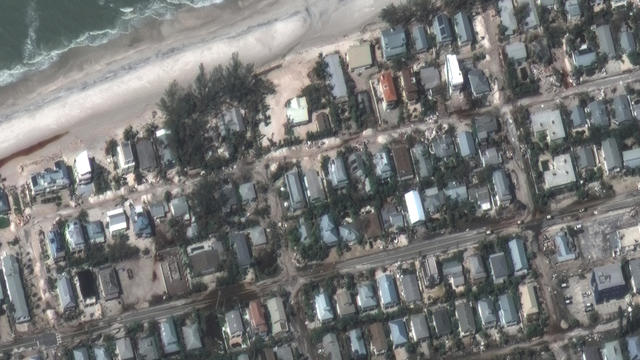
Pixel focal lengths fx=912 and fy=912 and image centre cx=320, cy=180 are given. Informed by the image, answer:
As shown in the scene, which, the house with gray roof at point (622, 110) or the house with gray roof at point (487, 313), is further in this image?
the house with gray roof at point (622, 110)

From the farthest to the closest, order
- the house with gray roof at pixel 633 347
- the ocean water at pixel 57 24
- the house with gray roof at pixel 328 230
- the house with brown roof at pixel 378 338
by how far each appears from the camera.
A: the ocean water at pixel 57 24 → the house with gray roof at pixel 328 230 → the house with brown roof at pixel 378 338 → the house with gray roof at pixel 633 347

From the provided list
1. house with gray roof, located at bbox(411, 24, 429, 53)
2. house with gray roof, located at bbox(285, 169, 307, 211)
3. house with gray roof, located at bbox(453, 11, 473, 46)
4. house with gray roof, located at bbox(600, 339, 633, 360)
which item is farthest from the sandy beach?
house with gray roof, located at bbox(600, 339, 633, 360)

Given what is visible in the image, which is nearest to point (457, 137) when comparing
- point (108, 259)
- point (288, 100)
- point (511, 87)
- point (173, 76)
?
point (511, 87)

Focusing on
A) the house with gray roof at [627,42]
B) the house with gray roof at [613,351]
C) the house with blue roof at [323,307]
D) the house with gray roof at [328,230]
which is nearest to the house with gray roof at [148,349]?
the house with blue roof at [323,307]

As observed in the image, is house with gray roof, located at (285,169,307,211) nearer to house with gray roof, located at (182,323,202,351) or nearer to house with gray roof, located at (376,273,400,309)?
house with gray roof, located at (376,273,400,309)

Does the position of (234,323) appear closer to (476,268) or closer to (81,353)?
(81,353)

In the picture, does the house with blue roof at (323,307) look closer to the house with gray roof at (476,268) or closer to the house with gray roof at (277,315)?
the house with gray roof at (277,315)

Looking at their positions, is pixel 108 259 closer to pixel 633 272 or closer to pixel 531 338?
pixel 531 338
